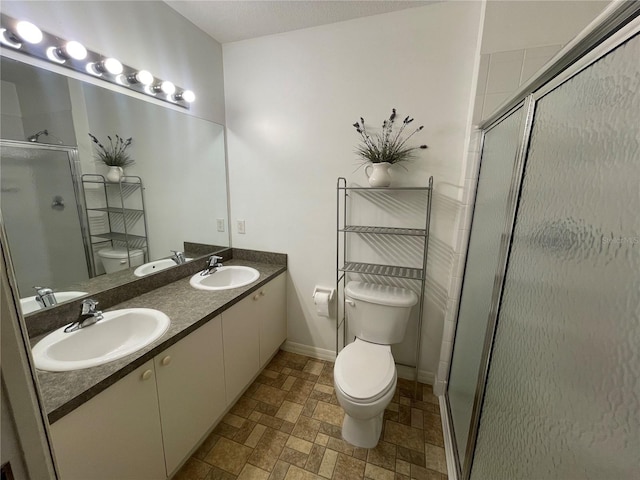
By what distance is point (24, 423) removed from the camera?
0.38 m

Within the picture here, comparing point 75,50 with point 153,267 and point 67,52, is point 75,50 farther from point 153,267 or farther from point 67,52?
point 153,267

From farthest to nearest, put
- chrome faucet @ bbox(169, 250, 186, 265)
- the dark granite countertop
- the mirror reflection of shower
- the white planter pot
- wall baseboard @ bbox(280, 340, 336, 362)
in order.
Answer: wall baseboard @ bbox(280, 340, 336, 362) → chrome faucet @ bbox(169, 250, 186, 265) → the white planter pot → the mirror reflection of shower → the dark granite countertop

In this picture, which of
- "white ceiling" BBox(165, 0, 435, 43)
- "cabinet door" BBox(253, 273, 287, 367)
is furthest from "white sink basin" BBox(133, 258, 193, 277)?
"white ceiling" BBox(165, 0, 435, 43)

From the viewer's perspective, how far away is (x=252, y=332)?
6.00 ft

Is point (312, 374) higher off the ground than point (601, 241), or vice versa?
point (601, 241)

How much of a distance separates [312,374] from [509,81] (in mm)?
2241

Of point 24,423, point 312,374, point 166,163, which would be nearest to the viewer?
point 24,423

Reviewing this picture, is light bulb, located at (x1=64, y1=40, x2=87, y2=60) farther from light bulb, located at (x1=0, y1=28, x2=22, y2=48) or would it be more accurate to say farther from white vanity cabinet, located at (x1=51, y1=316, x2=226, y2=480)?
white vanity cabinet, located at (x1=51, y1=316, x2=226, y2=480)

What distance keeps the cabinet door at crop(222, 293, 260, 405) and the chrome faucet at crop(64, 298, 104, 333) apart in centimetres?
57

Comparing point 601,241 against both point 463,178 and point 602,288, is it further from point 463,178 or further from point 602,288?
point 463,178

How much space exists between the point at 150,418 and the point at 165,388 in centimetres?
11

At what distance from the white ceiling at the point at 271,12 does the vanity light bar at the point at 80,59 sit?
477 millimetres

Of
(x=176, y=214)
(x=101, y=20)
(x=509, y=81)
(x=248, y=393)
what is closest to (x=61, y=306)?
(x=176, y=214)

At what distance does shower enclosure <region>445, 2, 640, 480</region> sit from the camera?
0.46 metres
